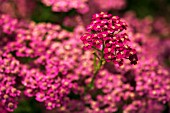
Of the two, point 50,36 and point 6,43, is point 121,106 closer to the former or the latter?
point 50,36

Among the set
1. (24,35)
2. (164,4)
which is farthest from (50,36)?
A: (164,4)

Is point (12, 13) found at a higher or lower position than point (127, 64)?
higher

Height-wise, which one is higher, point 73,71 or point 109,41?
point 109,41

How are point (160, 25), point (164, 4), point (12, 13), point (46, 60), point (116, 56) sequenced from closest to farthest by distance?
point (116, 56) → point (46, 60) → point (12, 13) → point (160, 25) → point (164, 4)

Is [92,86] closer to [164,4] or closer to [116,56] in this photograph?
[116,56]

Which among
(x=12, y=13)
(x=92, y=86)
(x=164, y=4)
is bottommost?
(x=92, y=86)

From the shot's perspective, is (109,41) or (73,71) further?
(73,71)

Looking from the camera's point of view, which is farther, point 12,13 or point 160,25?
point 160,25

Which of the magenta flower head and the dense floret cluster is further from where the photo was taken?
the dense floret cluster

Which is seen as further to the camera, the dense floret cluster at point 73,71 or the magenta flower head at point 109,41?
the dense floret cluster at point 73,71

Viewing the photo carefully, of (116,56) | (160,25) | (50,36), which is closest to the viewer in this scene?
(116,56)

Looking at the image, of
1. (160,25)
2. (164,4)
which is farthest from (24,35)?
(164,4)
